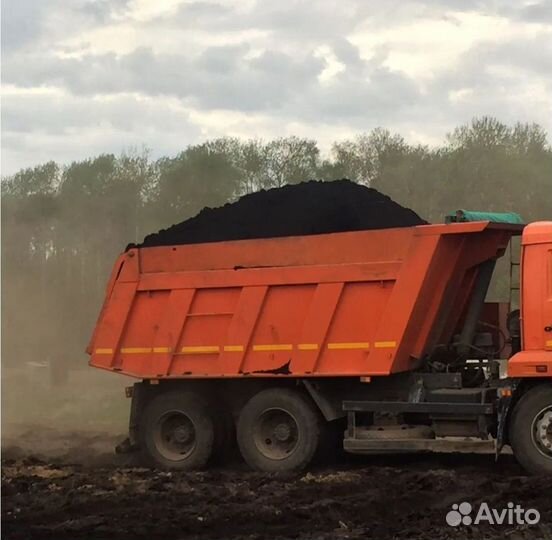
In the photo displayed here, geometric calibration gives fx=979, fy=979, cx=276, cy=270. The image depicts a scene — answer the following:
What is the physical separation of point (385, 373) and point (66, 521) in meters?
3.87

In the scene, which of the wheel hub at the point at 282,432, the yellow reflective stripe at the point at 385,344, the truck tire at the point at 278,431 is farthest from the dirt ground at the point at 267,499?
the yellow reflective stripe at the point at 385,344

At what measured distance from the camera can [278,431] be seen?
10914mm

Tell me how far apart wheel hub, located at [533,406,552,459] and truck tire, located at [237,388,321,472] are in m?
2.38

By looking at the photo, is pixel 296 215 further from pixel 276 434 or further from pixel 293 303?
pixel 276 434

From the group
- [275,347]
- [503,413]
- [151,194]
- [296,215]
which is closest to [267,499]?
[275,347]

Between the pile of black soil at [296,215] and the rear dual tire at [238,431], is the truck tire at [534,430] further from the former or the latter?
the pile of black soil at [296,215]

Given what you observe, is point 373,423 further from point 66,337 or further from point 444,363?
point 66,337

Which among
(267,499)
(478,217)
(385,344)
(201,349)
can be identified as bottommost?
(267,499)

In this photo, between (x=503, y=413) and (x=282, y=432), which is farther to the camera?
(x=282, y=432)

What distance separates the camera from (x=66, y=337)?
21016 mm

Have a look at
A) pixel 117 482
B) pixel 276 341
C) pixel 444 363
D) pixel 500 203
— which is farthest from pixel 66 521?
pixel 500 203

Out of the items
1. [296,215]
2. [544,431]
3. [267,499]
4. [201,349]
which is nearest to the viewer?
[267,499]

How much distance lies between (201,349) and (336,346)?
167cm

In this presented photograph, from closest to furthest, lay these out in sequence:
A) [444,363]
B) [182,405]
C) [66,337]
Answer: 1. [444,363]
2. [182,405]
3. [66,337]
